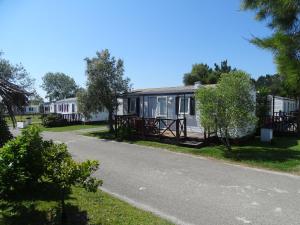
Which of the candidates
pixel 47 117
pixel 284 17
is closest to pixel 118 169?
pixel 284 17

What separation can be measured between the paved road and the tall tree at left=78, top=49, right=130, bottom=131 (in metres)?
9.06

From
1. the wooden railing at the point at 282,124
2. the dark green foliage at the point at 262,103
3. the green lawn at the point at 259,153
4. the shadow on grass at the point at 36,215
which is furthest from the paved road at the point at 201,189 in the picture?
the wooden railing at the point at 282,124

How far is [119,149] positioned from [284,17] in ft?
30.0

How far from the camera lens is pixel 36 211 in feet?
19.1

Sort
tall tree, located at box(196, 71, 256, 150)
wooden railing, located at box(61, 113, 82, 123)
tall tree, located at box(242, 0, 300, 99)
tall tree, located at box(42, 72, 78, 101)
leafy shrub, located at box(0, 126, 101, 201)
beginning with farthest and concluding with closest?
tall tree, located at box(42, 72, 78, 101), wooden railing, located at box(61, 113, 82, 123), tall tree, located at box(196, 71, 256, 150), tall tree, located at box(242, 0, 300, 99), leafy shrub, located at box(0, 126, 101, 201)

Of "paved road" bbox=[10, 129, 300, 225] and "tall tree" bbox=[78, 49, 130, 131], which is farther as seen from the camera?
"tall tree" bbox=[78, 49, 130, 131]

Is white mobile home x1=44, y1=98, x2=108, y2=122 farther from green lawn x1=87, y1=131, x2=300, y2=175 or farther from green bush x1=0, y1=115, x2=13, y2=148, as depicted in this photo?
green bush x1=0, y1=115, x2=13, y2=148

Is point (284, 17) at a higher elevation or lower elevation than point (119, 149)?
higher

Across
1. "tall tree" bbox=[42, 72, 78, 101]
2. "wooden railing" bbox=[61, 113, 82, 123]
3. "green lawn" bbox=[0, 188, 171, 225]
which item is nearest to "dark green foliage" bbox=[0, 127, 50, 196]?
"green lawn" bbox=[0, 188, 171, 225]

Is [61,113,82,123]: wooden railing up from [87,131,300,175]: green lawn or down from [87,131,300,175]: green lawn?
up

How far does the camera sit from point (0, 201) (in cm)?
643

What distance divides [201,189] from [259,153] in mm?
5771

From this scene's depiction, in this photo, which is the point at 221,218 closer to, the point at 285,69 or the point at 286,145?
the point at 285,69

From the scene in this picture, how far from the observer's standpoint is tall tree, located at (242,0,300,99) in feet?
31.4
